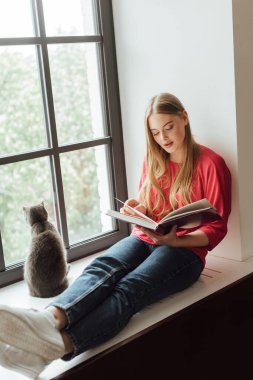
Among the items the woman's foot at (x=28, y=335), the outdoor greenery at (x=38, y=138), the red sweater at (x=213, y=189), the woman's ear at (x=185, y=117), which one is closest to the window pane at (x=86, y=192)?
the outdoor greenery at (x=38, y=138)

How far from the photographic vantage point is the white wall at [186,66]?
1.79 m

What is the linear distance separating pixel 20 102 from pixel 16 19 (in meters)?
0.31

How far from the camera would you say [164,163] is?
190cm

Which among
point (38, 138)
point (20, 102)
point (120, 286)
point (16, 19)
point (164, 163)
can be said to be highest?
point (16, 19)

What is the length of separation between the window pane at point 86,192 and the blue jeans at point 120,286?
371mm

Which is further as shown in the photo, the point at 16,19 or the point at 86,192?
the point at 86,192

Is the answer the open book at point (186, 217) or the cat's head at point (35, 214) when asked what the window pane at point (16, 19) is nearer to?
the cat's head at point (35, 214)

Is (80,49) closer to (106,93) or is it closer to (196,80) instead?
(106,93)

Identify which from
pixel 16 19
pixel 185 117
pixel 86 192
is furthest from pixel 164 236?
pixel 16 19

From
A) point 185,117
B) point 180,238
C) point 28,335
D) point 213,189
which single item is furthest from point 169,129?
point 28,335

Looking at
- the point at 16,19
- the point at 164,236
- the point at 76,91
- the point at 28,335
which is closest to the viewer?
the point at 28,335

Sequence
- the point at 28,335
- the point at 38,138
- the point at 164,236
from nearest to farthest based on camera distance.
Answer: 1. the point at 28,335
2. the point at 164,236
3. the point at 38,138

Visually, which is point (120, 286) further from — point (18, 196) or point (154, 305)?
point (18, 196)

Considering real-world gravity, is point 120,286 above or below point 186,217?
below
